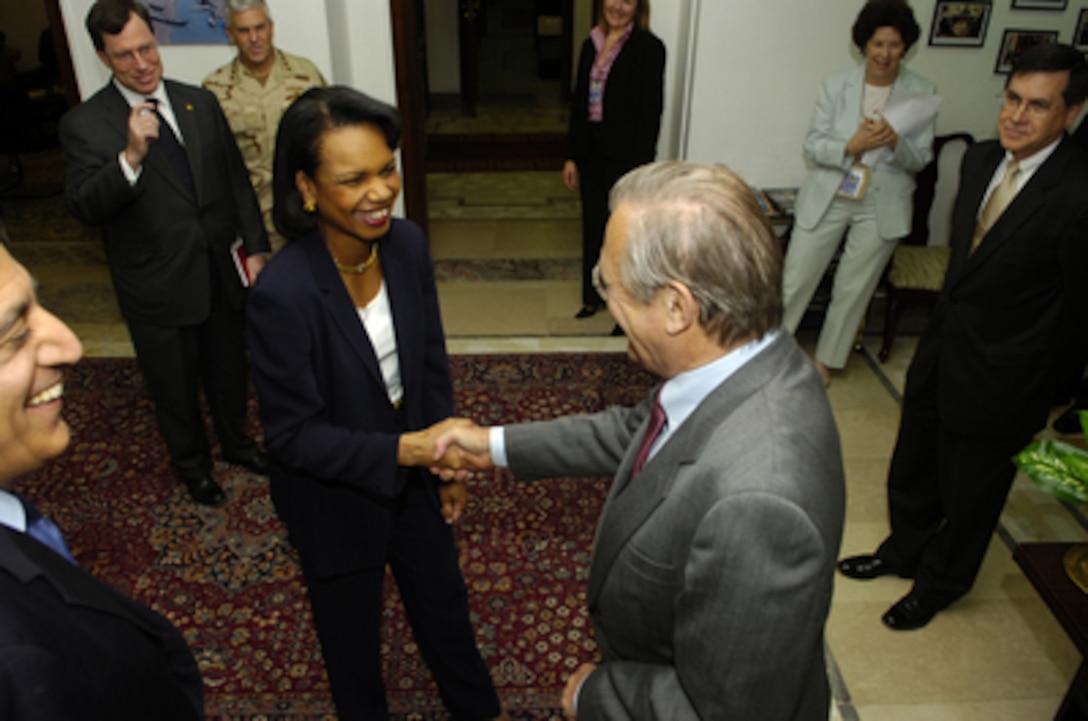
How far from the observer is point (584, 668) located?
5.82 ft

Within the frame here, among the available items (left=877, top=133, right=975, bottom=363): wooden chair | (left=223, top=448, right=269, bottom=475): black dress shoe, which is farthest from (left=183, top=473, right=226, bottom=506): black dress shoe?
(left=877, top=133, right=975, bottom=363): wooden chair

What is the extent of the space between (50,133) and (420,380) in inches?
333

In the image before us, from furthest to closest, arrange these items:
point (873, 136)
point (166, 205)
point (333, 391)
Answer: point (873, 136) → point (166, 205) → point (333, 391)

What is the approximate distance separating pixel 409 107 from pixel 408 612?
156 inches

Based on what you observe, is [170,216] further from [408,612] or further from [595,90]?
[595,90]

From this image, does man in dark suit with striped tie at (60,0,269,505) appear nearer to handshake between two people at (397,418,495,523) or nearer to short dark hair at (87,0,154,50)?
short dark hair at (87,0,154,50)

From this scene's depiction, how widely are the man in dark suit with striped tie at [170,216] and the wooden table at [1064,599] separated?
10.3 ft

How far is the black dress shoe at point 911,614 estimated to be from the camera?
3.12m

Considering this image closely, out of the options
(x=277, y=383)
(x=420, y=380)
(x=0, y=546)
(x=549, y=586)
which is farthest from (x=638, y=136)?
(x=0, y=546)

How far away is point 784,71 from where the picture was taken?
5137mm

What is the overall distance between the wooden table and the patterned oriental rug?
1.48 metres

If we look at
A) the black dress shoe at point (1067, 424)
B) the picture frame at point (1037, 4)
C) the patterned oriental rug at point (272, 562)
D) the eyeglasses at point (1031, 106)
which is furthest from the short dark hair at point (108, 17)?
the picture frame at point (1037, 4)

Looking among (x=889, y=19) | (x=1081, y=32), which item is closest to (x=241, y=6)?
(x=889, y=19)

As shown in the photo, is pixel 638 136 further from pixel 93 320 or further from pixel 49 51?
pixel 49 51
